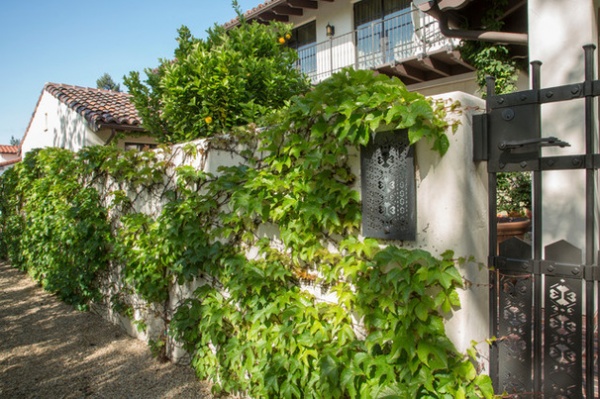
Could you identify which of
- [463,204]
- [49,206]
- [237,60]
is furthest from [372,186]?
[49,206]

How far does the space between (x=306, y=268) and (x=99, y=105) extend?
11.1m

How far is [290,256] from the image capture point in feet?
8.83

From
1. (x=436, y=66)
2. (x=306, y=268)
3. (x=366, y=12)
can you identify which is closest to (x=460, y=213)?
(x=306, y=268)

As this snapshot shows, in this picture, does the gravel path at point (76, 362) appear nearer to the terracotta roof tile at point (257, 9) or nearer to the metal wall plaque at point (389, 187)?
the metal wall plaque at point (389, 187)

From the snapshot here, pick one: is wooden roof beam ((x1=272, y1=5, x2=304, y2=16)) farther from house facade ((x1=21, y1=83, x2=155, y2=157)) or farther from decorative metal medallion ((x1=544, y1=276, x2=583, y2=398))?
decorative metal medallion ((x1=544, y1=276, x2=583, y2=398))

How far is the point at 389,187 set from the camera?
2119mm

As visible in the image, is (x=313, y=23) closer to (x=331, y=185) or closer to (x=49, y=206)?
(x=49, y=206)

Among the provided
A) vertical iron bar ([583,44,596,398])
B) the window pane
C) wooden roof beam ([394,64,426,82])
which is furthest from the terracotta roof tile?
vertical iron bar ([583,44,596,398])

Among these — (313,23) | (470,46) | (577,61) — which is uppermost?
(313,23)

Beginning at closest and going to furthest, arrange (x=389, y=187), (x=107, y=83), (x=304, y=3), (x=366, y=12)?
(x=389, y=187), (x=366, y=12), (x=304, y=3), (x=107, y=83)

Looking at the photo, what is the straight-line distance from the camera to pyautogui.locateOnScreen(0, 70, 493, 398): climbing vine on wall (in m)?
1.89

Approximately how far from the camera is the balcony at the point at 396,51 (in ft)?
28.9

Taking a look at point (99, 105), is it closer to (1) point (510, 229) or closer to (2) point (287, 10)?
(2) point (287, 10)

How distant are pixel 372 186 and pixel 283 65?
117 inches
